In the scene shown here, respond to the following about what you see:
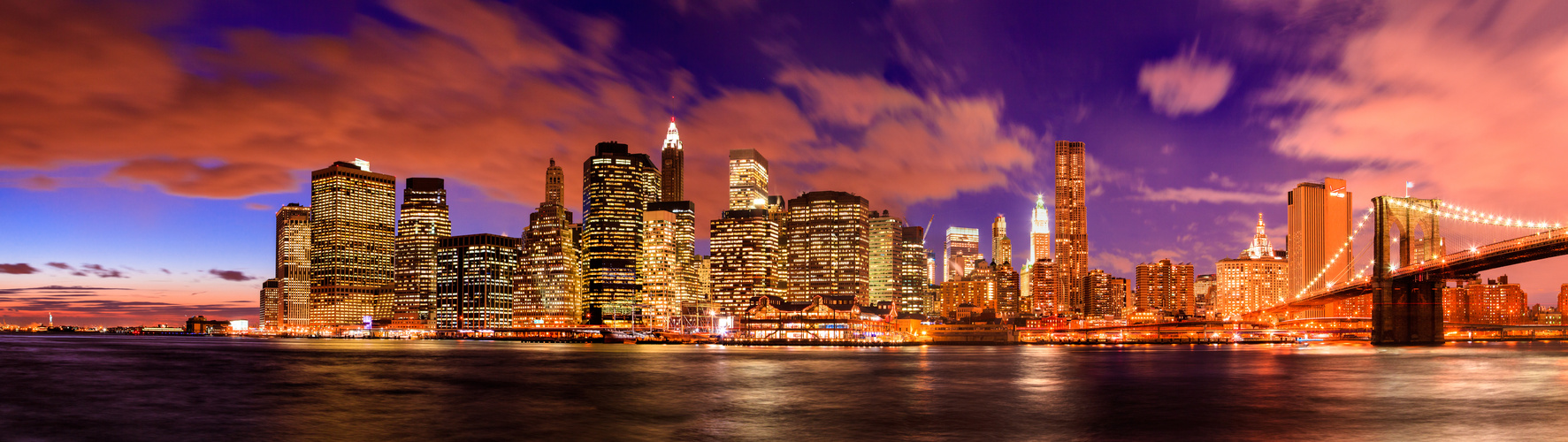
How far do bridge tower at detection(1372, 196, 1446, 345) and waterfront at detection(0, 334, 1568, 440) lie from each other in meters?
28.4

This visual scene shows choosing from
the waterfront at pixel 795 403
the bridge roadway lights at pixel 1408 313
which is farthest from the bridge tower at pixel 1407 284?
the waterfront at pixel 795 403

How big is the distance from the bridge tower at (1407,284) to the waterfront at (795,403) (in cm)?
2837

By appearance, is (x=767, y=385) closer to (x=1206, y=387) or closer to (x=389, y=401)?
(x=389, y=401)

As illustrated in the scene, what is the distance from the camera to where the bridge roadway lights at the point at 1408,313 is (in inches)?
4375

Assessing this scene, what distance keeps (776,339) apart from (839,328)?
12.6 meters

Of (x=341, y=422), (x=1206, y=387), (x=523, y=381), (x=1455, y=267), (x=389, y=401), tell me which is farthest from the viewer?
(x=1455, y=267)

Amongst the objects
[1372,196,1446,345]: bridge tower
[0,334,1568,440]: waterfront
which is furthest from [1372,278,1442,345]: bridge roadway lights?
[0,334,1568,440]: waterfront

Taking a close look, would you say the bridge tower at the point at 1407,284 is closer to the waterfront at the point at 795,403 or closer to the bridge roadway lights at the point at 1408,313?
the bridge roadway lights at the point at 1408,313

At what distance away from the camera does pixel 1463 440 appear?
33.5 metres

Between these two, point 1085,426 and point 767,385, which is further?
point 767,385

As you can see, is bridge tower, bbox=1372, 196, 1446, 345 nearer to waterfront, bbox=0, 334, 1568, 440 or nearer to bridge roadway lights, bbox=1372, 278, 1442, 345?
bridge roadway lights, bbox=1372, 278, 1442, 345

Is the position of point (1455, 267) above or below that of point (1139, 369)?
above

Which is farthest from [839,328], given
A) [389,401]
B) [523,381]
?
[389,401]

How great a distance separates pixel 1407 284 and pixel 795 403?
9303cm
